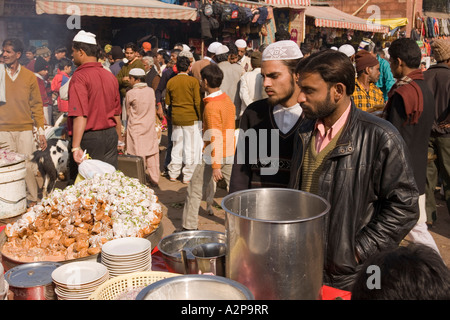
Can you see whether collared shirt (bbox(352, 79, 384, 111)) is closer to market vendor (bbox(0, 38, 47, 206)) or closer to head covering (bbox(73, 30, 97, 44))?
head covering (bbox(73, 30, 97, 44))

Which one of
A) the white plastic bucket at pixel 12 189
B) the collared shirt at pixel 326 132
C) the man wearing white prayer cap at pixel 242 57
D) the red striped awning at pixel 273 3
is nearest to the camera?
the collared shirt at pixel 326 132

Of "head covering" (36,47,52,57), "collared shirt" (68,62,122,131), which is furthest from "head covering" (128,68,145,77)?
"head covering" (36,47,52,57)

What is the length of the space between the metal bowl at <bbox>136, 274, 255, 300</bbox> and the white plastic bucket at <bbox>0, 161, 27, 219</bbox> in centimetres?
464

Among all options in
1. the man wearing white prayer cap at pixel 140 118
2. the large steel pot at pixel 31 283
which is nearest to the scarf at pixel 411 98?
the large steel pot at pixel 31 283

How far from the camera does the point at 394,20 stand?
930 inches

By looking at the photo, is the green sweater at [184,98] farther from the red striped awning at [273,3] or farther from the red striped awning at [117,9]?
the red striped awning at [273,3]

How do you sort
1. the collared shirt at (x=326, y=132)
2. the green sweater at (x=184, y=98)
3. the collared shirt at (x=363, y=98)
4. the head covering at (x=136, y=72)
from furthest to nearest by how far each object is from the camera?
1. the green sweater at (x=184, y=98)
2. the head covering at (x=136, y=72)
3. the collared shirt at (x=363, y=98)
4. the collared shirt at (x=326, y=132)

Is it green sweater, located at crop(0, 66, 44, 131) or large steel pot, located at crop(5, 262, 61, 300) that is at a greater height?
green sweater, located at crop(0, 66, 44, 131)

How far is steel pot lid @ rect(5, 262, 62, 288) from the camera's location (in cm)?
186

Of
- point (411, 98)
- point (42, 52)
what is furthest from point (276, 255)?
point (42, 52)

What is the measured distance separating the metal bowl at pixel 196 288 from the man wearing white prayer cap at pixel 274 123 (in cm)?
140

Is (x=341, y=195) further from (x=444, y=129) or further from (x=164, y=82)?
(x=164, y=82)

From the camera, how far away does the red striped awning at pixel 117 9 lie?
10.0 meters

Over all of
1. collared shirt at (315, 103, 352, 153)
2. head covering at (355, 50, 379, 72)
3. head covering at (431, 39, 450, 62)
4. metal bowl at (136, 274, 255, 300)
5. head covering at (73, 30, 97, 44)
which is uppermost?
head covering at (73, 30, 97, 44)
